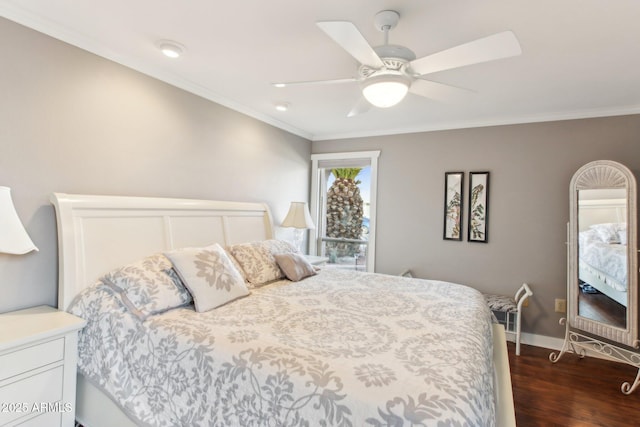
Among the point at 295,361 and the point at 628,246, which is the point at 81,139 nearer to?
the point at 295,361

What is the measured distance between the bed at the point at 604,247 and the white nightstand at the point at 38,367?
3.89 metres

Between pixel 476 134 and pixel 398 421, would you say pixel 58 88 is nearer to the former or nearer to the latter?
pixel 398 421

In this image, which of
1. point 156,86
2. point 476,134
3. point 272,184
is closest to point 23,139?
point 156,86

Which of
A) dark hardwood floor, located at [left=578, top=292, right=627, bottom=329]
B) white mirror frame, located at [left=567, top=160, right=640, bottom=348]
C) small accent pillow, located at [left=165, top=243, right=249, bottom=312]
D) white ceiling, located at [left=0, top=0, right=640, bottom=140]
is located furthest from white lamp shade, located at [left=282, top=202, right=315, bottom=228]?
dark hardwood floor, located at [left=578, top=292, right=627, bottom=329]

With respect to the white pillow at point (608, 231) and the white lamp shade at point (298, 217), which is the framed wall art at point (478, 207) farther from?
the white lamp shade at point (298, 217)

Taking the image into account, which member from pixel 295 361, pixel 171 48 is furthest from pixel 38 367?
pixel 171 48

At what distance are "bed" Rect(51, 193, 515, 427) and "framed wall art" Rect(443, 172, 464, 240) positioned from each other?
131 centimetres

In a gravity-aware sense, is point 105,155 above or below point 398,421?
above

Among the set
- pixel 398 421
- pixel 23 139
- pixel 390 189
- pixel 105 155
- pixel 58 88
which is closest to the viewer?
pixel 398 421

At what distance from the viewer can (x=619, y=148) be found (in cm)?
305

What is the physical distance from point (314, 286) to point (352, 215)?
6.91 ft

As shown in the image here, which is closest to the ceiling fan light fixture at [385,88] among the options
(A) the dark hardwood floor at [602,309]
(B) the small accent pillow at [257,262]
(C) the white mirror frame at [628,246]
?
(B) the small accent pillow at [257,262]

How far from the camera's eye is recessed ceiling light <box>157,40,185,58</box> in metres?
2.07

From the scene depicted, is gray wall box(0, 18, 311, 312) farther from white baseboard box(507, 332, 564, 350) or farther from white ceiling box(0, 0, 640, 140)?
white baseboard box(507, 332, 564, 350)
